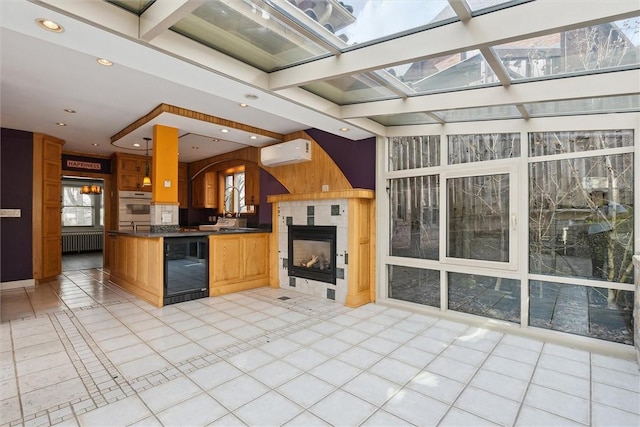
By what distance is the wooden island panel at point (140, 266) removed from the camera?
410 centimetres

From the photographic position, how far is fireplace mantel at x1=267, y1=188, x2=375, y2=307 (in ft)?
13.7

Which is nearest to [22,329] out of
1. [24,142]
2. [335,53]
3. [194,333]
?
[194,333]

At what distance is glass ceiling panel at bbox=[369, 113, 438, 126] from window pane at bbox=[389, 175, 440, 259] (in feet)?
2.25

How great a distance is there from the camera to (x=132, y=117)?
449 centimetres

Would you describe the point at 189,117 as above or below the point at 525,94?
above

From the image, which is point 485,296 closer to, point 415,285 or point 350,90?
point 415,285

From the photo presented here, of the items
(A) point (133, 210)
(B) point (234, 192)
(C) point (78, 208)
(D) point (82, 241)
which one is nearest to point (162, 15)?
(B) point (234, 192)

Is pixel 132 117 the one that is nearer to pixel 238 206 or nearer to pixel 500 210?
pixel 238 206

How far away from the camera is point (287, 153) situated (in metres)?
4.98

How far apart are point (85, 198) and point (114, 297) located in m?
7.45

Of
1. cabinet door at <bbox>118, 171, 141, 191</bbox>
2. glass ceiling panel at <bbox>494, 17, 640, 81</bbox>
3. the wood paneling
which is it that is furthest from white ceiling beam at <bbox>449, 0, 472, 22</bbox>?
cabinet door at <bbox>118, 171, 141, 191</bbox>

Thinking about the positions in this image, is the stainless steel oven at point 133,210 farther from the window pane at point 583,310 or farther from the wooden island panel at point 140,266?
the window pane at point 583,310

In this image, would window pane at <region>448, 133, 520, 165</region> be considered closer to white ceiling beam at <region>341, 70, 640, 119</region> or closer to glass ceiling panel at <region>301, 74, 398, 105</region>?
white ceiling beam at <region>341, 70, 640, 119</region>

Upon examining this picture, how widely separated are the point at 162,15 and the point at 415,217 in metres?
3.38
